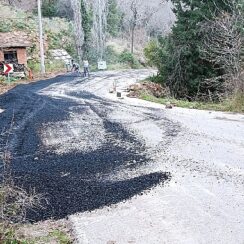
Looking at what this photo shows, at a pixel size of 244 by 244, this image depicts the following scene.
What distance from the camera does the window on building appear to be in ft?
98.1

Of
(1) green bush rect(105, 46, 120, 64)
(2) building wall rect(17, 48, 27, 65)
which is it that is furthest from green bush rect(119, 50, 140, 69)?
(2) building wall rect(17, 48, 27, 65)

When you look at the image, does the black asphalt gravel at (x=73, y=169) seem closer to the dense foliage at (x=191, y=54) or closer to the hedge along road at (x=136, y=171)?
the hedge along road at (x=136, y=171)

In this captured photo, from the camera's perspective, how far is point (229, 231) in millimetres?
4934

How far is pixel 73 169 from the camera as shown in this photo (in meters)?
7.53

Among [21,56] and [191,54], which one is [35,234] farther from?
[21,56]

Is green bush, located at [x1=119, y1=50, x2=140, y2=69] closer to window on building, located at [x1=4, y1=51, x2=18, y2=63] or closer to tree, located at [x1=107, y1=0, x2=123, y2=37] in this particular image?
tree, located at [x1=107, y1=0, x2=123, y2=37]

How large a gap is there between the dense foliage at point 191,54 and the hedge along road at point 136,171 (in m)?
7.67

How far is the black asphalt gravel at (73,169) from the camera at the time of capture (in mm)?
6016

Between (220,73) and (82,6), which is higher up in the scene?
(82,6)

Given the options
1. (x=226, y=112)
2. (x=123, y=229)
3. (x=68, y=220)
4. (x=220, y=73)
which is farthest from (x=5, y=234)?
(x=220, y=73)

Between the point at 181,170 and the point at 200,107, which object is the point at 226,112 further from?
the point at 181,170

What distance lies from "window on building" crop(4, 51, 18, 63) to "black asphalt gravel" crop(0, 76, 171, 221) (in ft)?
61.0

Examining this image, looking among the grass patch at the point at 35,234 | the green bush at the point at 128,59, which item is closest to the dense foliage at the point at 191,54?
the grass patch at the point at 35,234

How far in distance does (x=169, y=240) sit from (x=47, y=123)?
7.93m
